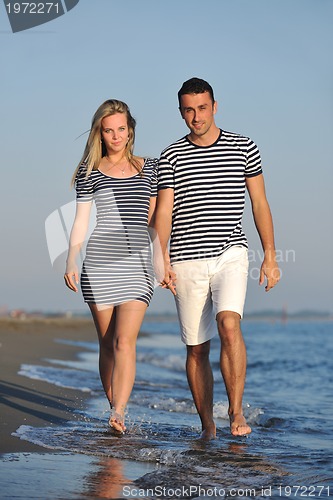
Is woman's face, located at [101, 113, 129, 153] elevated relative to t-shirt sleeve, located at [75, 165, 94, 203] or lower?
elevated

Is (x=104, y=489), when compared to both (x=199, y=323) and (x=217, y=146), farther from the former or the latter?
(x=217, y=146)

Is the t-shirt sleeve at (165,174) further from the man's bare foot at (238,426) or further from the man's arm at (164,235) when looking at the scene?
the man's bare foot at (238,426)

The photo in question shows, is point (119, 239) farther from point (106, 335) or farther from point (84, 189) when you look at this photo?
point (106, 335)

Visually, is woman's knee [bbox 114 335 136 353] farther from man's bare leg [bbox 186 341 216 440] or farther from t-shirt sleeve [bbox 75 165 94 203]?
t-shirt sleeve [bbox 75 165 94 203]

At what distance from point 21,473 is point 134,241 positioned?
1.94 metres

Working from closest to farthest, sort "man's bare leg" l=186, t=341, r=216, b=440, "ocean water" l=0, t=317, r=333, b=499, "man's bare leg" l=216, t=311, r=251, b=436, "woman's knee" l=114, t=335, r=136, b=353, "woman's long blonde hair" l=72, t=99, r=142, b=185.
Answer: "ocean water" l=0, t=317, r=333, b=499 < "man's bare leg" l=216, t=311, r=251, b=436 < "woman's knee" l=114, t=335, r=136, b=353 < "woman's long blonde hair" l=72, t=99, r=142, b=185 < "man's bare leg" l=186, t=341, r=216, b=440

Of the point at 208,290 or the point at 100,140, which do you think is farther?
the point at 100,140

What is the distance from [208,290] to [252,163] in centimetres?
86

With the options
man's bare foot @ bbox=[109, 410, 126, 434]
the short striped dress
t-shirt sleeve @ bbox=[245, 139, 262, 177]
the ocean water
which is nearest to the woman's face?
the short striped dress

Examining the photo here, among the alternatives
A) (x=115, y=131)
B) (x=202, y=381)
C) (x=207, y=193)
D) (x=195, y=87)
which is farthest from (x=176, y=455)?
(x=195, y=87)

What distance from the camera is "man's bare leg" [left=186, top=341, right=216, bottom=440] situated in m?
5.56

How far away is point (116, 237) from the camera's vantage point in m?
Result: 5.45

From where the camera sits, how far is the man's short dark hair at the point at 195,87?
209 inches

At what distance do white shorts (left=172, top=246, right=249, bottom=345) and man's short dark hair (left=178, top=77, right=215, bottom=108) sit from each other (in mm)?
998
